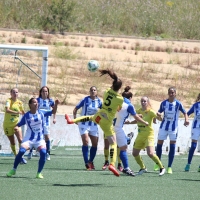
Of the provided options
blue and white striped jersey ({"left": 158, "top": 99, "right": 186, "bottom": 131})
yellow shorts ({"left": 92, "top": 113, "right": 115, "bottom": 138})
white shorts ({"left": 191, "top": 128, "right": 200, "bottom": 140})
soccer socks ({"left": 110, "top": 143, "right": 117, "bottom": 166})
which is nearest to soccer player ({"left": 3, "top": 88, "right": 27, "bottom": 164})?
blue and white striped jersey ({"left": 158, "top": 99, "right": 186, "bottom": 131})

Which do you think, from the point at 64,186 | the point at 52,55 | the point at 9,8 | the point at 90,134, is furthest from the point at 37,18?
the point at 64,186

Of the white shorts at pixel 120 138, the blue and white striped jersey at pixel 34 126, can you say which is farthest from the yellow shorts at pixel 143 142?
the blue and white striped jersey at pixel 34 126

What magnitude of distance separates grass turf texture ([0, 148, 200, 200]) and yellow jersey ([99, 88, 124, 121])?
1302 mm

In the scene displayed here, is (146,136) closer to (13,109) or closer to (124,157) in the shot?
(124,157)

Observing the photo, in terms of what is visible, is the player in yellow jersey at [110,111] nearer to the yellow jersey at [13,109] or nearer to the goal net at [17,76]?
the yellow jersey at [13,109]

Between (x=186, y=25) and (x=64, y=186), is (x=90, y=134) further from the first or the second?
(x=186, y=25)

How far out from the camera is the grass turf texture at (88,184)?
475 inches

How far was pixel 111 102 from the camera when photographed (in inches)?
531

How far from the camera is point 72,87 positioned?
3111 cm

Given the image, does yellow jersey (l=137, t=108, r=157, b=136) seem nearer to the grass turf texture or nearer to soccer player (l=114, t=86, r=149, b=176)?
soccer player (l=114, t=86, r=149, b=176)

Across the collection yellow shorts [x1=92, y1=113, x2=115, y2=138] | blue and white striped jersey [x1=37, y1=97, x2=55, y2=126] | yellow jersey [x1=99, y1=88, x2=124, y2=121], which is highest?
yellow jersey [x1=99, y1=88, x2=124, y2=121]

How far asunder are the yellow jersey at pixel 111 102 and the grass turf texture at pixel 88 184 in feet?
4.27

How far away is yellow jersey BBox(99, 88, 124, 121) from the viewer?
13469 millimetres

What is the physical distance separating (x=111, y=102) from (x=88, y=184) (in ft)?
5.03
